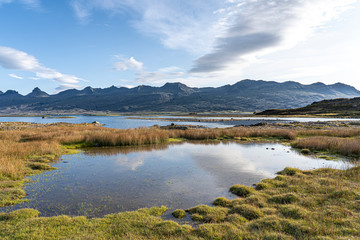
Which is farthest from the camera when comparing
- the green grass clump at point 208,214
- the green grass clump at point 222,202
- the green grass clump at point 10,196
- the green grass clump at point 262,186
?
the green grass clump at point 262,186

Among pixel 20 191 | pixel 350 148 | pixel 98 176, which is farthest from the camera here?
pixel 350 148

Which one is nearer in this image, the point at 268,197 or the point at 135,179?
the point at 268,197

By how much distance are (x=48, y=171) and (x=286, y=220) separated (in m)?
20.3

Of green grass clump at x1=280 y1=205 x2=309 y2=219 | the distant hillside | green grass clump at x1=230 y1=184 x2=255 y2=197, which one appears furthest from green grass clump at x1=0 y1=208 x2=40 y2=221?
the distant hillside

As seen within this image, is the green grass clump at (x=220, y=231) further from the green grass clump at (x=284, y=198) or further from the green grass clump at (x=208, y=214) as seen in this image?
the green grass clump at (x=284, y=198)

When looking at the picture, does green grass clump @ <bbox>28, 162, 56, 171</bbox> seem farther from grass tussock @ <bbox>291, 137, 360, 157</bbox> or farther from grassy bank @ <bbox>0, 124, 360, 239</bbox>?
grass tussock @ <bbox>291, 137, 360, 157</bbox>

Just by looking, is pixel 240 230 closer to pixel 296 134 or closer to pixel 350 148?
pixel 350 148

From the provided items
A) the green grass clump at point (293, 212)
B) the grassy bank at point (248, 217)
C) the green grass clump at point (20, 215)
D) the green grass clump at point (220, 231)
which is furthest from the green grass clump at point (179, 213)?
the green grass clump at point (20, 215)

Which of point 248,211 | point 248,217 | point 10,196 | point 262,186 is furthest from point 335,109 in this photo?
point 10,196

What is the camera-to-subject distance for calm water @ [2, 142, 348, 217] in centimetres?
1268

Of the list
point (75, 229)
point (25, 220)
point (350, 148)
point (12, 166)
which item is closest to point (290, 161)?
point (350, 148)

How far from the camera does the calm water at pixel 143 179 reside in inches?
499

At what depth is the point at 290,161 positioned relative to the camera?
23.5m

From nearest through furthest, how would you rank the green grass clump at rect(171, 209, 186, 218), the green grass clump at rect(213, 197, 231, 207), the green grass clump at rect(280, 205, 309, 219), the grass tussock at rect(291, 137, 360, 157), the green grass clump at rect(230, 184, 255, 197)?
the green grass clump at rect(280, 205, 309, 219), the green grass clump at rect(171, 209, 186, 218), the green grass clump at rect(213, 197, 231, 207), the green grass clump at rect(230, 184, 255, 197), the grass tussock at rect(291, 137, 360, 157)
